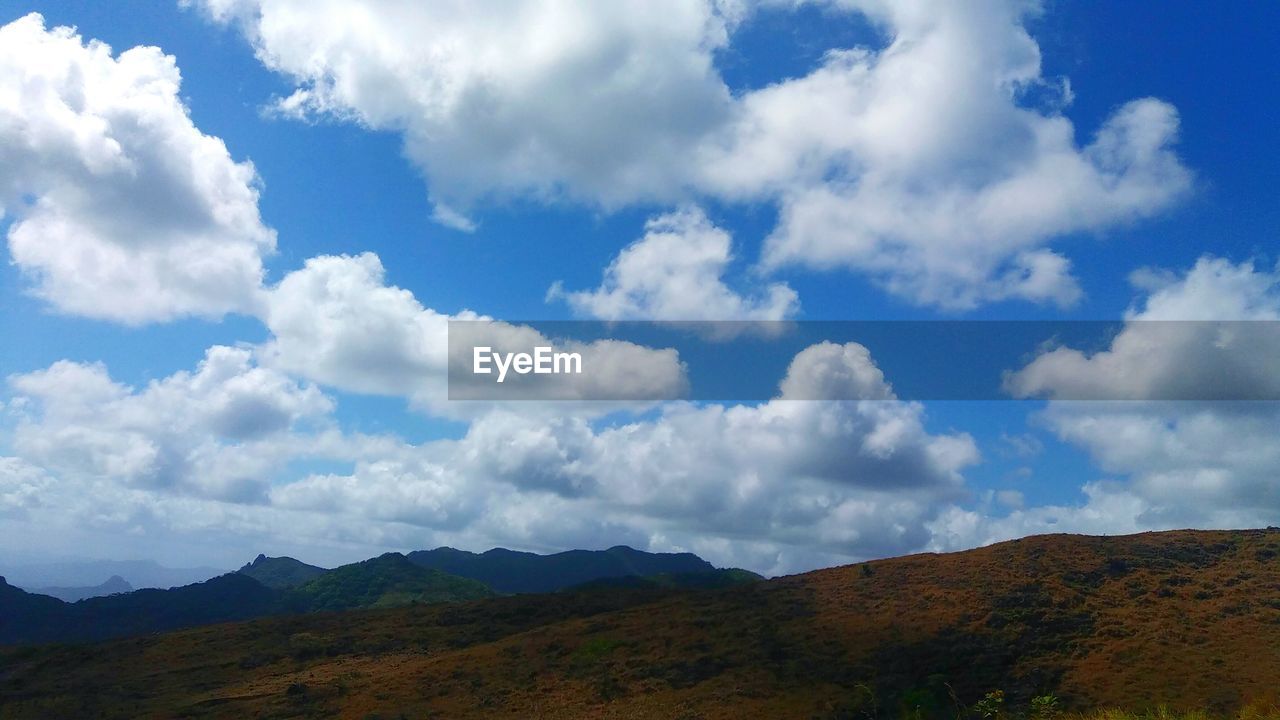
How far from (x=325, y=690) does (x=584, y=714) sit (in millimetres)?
16742

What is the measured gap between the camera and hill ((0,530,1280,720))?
116 feet

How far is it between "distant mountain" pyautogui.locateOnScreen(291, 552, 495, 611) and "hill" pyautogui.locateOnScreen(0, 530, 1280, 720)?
228ft

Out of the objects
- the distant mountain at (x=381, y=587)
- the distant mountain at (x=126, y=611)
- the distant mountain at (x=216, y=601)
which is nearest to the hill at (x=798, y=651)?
the distant mountain at (x=216, y=601)

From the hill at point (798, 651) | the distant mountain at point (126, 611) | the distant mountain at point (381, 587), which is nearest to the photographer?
the hill at point (798, 651)

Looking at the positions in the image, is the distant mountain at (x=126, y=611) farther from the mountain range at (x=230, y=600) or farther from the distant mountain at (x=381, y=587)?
the distant mountain at (x=381, y=587)

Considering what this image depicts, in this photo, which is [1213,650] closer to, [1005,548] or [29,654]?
[1005,548]

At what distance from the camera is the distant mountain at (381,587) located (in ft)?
422

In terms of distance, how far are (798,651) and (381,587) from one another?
111 meters

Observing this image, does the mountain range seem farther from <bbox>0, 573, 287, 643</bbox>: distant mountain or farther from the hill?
the hill

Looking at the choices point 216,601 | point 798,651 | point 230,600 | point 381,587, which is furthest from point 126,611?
point 798,651

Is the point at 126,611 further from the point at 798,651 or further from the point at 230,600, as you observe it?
the point at 798,651

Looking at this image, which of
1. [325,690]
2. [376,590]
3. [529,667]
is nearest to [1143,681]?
[529,667]

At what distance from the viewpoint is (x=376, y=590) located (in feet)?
444

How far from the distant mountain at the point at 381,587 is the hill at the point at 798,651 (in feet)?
228
